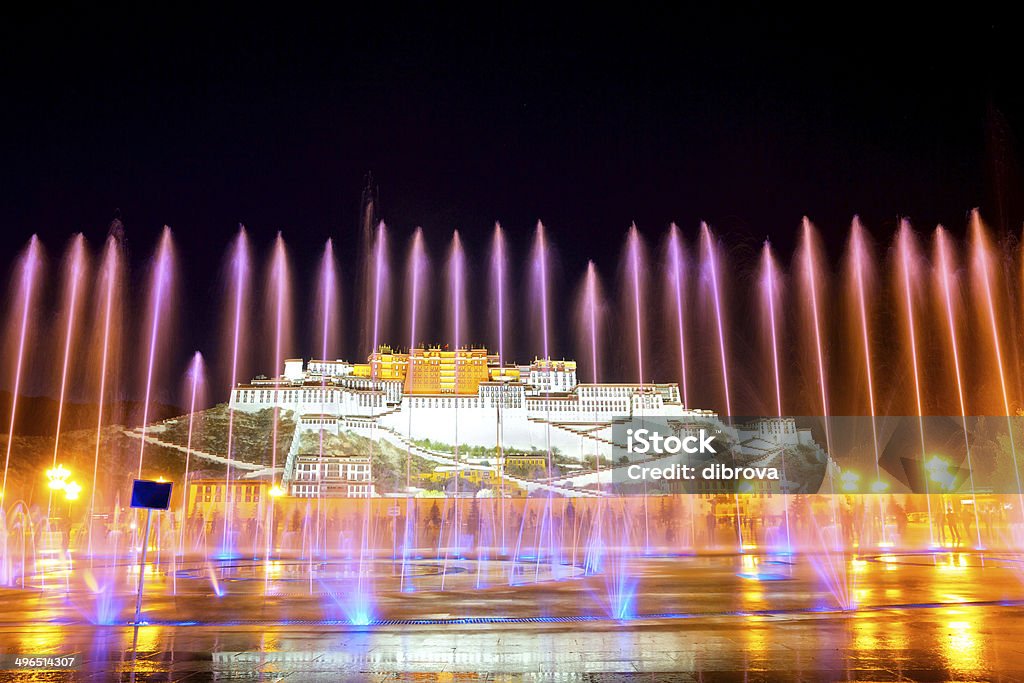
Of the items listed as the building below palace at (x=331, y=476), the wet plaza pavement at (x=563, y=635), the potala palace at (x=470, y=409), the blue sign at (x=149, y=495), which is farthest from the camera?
the potala palace at (x=470, y=409)

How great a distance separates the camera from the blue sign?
8.58 meters

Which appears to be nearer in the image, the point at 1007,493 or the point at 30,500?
the point at 1007,493

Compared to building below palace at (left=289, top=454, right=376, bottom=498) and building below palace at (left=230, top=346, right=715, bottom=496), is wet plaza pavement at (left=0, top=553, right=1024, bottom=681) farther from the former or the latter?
building below palace at (left=230, top=346, right=715, bottom=496)

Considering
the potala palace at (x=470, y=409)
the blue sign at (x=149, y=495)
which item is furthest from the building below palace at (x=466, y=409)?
the blue sign at (x=149, y=495)

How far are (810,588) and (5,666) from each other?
12.0m

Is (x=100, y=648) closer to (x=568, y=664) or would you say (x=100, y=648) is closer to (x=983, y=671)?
(x=568, y=664)

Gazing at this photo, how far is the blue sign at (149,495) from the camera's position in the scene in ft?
28.1

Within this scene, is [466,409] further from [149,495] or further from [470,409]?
[149,495]

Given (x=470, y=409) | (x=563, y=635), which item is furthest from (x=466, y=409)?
(x=563, y=635)

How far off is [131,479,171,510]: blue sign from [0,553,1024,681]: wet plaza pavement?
1.37 meters

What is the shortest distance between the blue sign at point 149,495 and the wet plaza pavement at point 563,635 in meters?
Result: 1.37

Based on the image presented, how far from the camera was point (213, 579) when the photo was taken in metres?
16.5

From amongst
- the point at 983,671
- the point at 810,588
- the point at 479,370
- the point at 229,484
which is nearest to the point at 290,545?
the point at 810,588

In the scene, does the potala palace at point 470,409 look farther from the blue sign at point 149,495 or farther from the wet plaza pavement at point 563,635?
the blue sign at point 149,495
